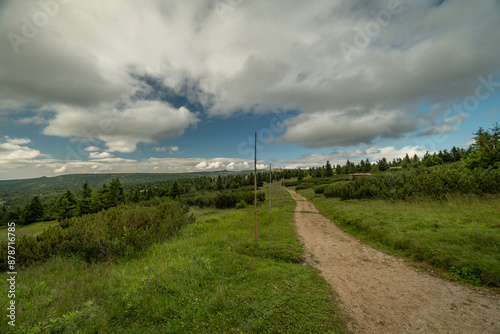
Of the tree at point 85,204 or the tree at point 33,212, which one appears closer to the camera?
the tree at point 85,204

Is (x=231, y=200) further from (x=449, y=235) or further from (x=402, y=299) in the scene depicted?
(x=402, y=299)

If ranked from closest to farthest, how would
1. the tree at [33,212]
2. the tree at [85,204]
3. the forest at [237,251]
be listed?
the forest at [237,251], the tree at [85,204], the tree at [33,212]

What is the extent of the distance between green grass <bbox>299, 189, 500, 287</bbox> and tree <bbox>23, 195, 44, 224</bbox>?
8265cm

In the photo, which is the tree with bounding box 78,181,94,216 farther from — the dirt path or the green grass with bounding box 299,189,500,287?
the green grass with bounding box 299,189,500,287

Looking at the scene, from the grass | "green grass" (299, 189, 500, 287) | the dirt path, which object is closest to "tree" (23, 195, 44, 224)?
the grass

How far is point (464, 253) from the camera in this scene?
273 inches

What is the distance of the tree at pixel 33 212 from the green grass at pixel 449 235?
271ft

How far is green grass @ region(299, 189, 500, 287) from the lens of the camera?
6.38 metres

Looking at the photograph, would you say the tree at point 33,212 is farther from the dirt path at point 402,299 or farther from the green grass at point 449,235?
the green grass at point 449,235

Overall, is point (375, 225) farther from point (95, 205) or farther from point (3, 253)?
point (95, 205)

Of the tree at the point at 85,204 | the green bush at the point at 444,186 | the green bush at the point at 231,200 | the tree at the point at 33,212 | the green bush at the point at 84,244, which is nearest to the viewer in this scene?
the green bush at the point at 84,244

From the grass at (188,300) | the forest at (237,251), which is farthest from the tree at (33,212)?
the grass at (188,300)

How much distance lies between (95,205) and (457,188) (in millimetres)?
69136

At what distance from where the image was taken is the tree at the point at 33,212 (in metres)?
52.2
